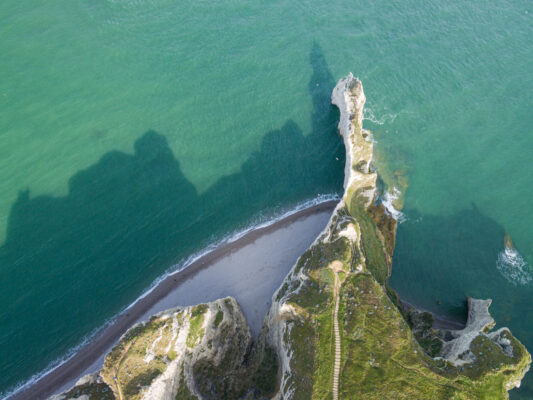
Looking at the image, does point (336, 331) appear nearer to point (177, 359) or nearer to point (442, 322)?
point (177, 359)

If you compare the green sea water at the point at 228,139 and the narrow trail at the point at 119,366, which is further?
the green sea water at the point at 228,139

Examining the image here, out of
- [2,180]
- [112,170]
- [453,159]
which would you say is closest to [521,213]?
[453,159]

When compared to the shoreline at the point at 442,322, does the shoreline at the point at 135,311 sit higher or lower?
higher

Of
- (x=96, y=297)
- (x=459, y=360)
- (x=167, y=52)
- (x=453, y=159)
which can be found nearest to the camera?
(x=459, y=360)

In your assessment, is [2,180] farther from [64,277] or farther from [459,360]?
[459,360]

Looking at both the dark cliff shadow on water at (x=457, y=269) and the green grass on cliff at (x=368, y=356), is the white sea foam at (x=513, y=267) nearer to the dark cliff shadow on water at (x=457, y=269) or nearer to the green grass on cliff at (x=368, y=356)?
the dark cliff shadow on water at (x=457, y=269)

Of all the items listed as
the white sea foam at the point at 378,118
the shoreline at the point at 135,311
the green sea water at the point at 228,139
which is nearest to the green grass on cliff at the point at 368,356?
the green sea water at the point at 228,139

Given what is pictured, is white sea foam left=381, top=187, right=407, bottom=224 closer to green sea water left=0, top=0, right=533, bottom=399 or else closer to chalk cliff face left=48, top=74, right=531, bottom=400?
green sea water left=0, top=0, right=533, bottom=399
